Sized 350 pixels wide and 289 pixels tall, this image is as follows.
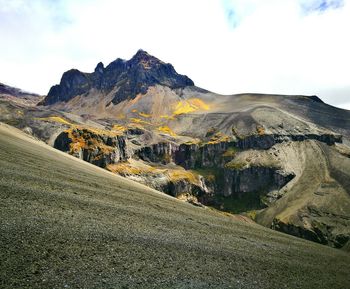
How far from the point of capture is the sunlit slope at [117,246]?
672 inches

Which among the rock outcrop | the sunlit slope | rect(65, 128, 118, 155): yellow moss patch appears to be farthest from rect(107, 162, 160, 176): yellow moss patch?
the sunlit slope

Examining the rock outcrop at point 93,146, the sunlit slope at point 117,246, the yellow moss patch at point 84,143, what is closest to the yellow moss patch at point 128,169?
the rock outcrop at point 93,146

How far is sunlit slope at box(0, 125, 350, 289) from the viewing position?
672 inches

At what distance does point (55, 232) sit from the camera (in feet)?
66.8

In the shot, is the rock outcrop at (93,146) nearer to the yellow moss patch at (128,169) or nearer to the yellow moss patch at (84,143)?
the yellow moss patch at (84,143)

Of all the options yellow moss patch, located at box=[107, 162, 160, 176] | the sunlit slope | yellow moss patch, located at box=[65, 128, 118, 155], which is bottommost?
yellow moss patch, located at box=[107, 162, 160, 176]

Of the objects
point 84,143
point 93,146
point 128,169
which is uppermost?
point 84,143

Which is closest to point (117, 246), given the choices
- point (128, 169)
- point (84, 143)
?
point (128, 169)

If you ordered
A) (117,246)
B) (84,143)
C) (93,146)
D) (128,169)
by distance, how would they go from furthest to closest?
(84,143)
(93,146)
(128,169)
(117,246)

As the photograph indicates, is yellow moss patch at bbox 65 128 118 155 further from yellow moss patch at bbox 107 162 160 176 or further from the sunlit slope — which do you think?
the sunlit slope

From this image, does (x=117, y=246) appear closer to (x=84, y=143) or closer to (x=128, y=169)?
(x=128, y=169)

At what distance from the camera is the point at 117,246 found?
2162 centimetres

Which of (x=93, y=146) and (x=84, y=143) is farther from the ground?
(x=84, y=143)

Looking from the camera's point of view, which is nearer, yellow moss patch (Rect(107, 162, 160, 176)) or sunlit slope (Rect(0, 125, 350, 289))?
sunlit slope (Rect(0, 125, 350, 289))
